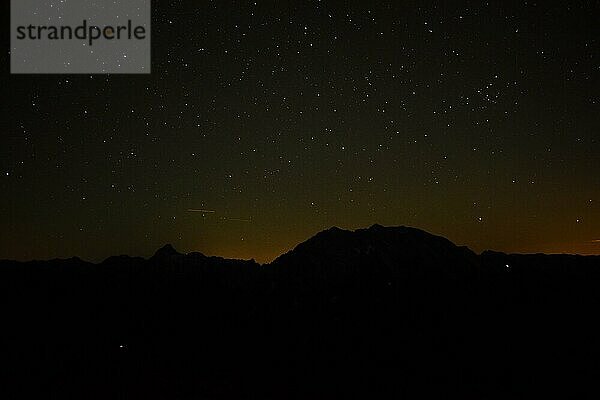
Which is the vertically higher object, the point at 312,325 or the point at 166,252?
the point at 166,252

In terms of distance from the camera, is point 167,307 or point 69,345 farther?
point 167,307

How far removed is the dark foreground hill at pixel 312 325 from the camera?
34.1 m

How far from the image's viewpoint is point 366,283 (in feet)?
264

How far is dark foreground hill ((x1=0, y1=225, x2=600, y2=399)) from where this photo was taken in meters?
34.1

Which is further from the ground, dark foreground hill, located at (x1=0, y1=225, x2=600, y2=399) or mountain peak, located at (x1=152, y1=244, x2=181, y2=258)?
mountain peak, located at (x1=152, y1=244, x2=181, y2=258)

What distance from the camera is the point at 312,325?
58.4m

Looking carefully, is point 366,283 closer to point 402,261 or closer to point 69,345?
point 402,261

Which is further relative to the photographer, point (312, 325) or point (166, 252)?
point (166, 252)

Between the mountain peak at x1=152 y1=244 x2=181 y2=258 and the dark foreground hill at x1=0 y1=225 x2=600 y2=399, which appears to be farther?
the mountain peak at x1=152 y1=244 x2=181 y2=258

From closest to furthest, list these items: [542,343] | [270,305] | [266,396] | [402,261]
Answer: [266,396]
[542,343]
[270,305]
[402,261]

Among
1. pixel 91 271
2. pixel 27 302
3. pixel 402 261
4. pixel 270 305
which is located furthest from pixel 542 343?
pixel 91 271

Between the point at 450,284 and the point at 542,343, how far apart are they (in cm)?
2811

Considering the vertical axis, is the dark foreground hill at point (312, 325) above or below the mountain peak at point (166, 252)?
below

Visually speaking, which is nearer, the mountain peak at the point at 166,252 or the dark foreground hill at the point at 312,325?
the dark foreground hill at the point at 312,325
